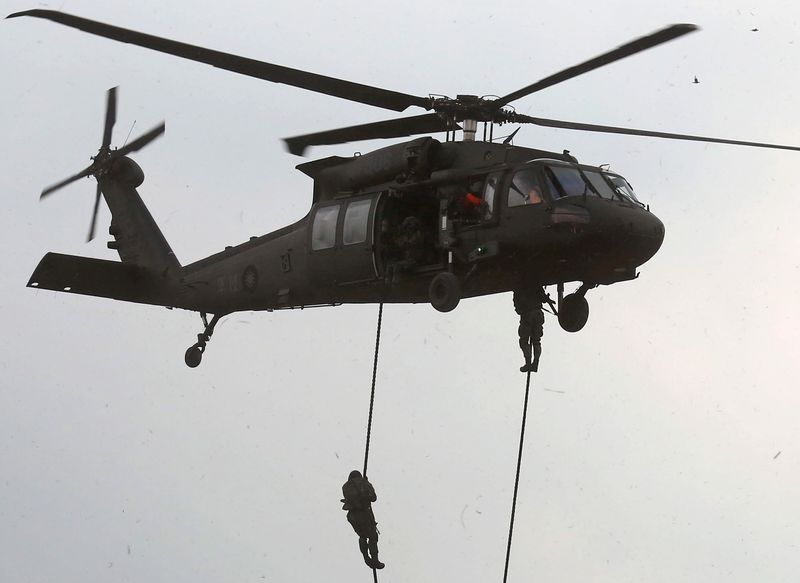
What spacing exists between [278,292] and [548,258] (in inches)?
239

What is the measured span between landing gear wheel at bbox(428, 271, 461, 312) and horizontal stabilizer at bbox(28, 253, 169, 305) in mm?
8802

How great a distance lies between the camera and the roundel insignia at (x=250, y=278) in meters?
27.0

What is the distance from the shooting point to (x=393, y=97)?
2369 cm

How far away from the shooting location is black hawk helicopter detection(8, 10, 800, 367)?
22.1 m

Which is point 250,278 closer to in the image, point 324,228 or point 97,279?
point 324,228

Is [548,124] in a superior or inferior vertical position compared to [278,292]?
superior

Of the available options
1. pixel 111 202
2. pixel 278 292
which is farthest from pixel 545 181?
pixel 111 202

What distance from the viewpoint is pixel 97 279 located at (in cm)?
2917

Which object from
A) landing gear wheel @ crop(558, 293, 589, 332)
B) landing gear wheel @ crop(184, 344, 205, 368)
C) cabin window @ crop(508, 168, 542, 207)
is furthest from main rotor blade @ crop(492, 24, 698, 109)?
landing gear wheel @ crop(184, 344, 205, 368)

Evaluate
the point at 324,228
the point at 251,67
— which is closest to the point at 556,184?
the point at 324,228

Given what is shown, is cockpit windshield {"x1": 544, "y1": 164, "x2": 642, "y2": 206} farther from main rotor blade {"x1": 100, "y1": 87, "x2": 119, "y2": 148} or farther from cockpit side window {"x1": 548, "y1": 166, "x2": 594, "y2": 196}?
main rotor blade {"x1": 100, "y1": 87, "x2": 119, "y2": 148}

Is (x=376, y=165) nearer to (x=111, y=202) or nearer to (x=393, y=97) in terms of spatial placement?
(x=393, y=97)

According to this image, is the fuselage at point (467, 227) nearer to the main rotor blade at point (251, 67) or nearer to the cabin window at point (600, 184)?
the cabin window at point (600, 184)

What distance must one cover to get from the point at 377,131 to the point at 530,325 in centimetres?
435
